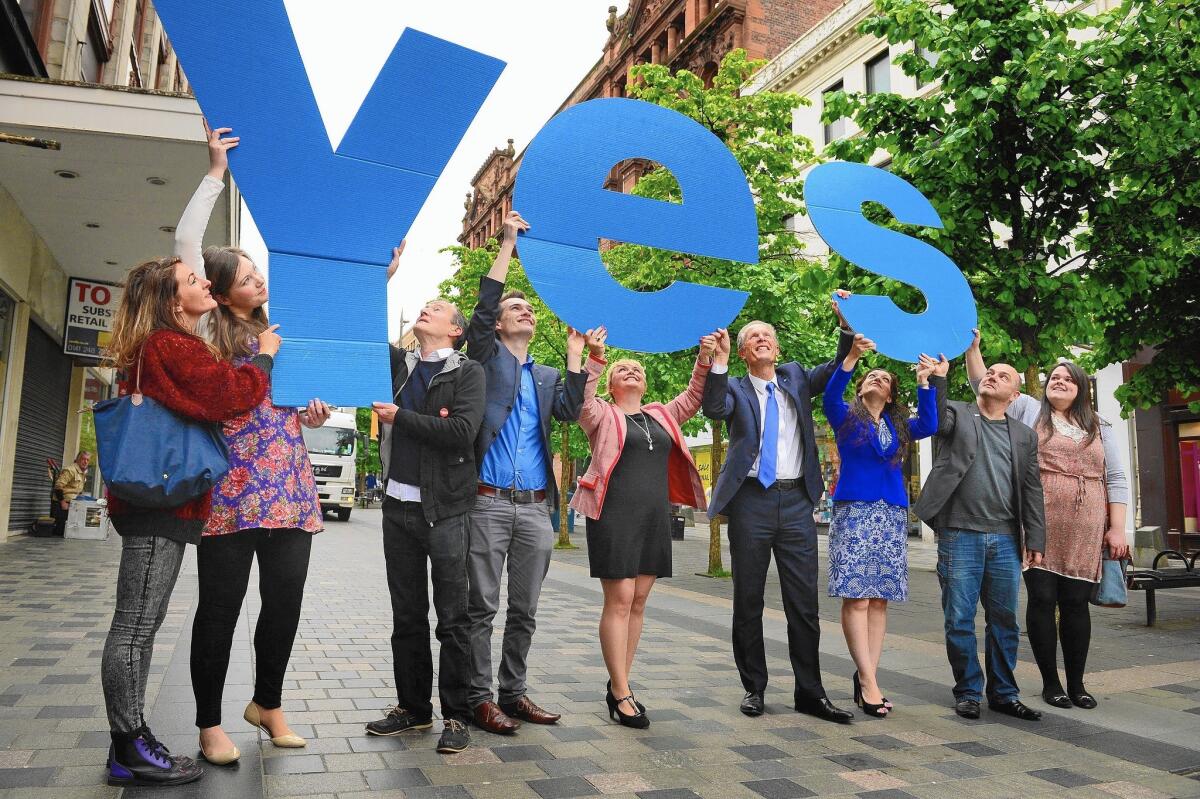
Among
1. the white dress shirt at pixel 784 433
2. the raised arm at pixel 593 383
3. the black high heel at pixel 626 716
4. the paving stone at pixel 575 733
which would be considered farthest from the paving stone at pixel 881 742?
the raised arm at pixel 593 383

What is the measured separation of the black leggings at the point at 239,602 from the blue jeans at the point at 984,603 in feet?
11.4

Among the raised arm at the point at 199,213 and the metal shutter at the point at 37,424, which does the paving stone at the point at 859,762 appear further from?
the metal shutter at the point at 37,424

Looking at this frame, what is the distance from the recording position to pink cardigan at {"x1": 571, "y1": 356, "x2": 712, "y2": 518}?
4531 millimetres

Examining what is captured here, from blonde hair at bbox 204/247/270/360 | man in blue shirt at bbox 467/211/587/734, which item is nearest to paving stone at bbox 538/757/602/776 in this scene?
man in blue shirt at bbox 467/211/587/734


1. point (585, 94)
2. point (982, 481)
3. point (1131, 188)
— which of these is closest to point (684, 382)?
point (1131, 188)

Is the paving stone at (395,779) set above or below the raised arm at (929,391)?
below

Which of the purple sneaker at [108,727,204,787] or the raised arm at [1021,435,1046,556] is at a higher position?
the raised arm at [1021,435,1046,556]

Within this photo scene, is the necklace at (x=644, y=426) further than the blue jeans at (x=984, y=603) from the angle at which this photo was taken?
No

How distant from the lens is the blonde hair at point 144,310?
10.7 ft

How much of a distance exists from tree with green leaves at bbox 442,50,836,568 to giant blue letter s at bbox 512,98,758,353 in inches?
307

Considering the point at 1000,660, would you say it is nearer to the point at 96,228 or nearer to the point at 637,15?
the point at 96,228

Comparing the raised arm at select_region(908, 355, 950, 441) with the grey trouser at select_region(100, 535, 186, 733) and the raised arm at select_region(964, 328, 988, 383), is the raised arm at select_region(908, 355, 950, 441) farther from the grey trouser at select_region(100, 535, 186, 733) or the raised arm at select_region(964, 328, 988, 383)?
the grey trouser at select_region(100, 535, 186, 733)

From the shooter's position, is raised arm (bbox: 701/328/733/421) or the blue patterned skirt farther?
the blue patterned skirt

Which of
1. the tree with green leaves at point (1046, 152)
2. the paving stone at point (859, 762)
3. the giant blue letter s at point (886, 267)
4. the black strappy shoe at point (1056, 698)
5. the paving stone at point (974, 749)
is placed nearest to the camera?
the paving stone at point (859, 762)
